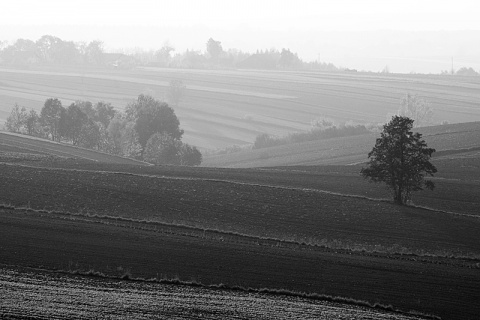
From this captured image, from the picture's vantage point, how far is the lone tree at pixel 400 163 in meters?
52.9

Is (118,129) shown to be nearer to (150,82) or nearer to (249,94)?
(249,94)

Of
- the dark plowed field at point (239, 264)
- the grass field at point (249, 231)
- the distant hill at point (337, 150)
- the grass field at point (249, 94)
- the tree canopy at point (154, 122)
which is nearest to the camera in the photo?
the dark plowed field at point (239, 264)

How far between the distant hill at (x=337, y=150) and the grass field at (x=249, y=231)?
19.1m

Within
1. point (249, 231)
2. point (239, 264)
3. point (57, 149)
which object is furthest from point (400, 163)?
point (57, 149)

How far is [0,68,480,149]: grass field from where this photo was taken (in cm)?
13288

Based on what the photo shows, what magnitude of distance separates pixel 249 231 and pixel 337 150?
5337 centimetres

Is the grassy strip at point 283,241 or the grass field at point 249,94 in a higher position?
the grass field at point 249,94

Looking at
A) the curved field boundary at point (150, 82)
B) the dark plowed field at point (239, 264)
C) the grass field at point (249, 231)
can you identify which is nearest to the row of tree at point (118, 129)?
the grass field at point (249, 231)

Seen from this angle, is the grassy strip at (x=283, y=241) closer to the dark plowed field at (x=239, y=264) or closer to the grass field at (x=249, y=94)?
the dark plowed field at (x=239, y=264)

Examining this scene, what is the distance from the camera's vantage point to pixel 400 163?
53.7 meters

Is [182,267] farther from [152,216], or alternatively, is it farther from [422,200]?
[422,200]

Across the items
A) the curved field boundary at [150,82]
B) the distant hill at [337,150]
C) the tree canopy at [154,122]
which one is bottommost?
the distant hill at [337,150]

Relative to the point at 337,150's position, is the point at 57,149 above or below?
above

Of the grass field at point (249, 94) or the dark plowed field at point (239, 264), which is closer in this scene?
the dark plowed field at point (239, 264)
